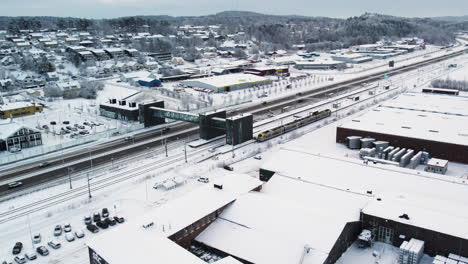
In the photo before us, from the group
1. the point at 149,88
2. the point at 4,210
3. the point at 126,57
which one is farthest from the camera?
the point at 126,57

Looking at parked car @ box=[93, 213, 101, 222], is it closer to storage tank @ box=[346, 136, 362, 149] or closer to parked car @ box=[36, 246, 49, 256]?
parked car @ box=[36, 246, 49, 256]

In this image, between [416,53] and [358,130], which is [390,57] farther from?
[358,130]

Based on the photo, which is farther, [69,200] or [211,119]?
[211,119]

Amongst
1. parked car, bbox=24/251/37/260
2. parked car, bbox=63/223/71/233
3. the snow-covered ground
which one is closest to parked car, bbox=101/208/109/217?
the snow-covered ground

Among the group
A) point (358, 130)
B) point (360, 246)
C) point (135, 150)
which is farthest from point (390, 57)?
point (360, 246)

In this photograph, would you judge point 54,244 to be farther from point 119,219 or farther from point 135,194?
point 135,194

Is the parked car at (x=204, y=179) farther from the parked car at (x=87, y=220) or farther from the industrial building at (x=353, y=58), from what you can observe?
the industrial building at (x=353, y=58)

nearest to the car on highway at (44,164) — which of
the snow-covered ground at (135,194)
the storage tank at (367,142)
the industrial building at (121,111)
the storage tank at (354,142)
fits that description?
the snow-covered ground at (135,194)
